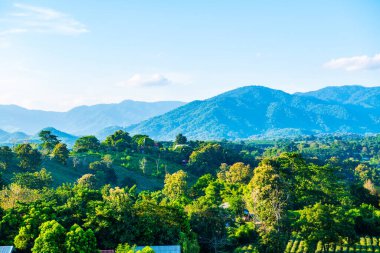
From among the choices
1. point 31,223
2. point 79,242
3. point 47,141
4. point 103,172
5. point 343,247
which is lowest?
point 343,247

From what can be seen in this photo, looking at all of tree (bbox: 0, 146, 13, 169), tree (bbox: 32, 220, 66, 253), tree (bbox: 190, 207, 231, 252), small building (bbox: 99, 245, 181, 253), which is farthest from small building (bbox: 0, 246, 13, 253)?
tree (bbox: 0, 146, 13, 169)

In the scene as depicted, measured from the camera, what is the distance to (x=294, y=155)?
160 feet

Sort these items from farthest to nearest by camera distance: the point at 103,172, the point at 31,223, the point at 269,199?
the point at 103,172 < the point at 269,199 < the point at 31,223

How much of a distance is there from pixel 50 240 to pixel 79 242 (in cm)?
181

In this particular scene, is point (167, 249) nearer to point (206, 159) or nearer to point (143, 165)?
point (143, 165)

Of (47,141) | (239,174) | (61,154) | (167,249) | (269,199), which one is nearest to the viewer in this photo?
(167,249)

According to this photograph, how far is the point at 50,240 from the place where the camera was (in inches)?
1008

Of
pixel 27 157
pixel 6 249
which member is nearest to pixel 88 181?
pixel 27 157

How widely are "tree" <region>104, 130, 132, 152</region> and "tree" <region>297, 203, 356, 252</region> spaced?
54046mm

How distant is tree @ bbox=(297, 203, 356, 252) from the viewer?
32.7m

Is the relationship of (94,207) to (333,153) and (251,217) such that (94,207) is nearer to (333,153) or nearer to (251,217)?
(251,217)

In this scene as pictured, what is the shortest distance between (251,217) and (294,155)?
9501 millimetres

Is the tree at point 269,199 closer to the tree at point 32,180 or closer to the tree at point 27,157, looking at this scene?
the tree at point 32,180

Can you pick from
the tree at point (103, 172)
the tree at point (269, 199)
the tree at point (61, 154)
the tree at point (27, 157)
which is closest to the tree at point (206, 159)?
the tree at point (103, 172)
